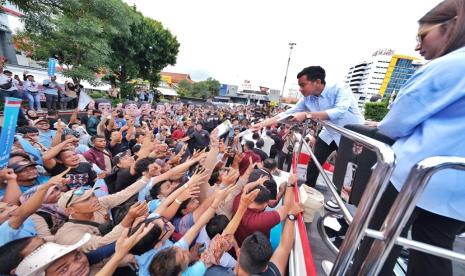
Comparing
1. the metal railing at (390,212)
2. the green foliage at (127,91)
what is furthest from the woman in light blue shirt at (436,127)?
the green foliage at (127,91)

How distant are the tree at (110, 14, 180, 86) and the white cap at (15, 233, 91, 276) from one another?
822 inches

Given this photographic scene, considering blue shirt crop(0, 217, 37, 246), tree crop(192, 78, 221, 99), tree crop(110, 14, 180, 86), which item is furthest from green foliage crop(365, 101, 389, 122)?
tree crop(192, 78, 221, 99)

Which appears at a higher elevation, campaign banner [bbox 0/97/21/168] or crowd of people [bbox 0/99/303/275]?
campaign banner [bbox 0/97/21/168]

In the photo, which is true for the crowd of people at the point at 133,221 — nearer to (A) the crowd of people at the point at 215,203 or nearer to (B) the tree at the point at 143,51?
(A) the crowd of people at the point at 215,203

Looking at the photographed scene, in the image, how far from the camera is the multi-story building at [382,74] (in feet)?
307

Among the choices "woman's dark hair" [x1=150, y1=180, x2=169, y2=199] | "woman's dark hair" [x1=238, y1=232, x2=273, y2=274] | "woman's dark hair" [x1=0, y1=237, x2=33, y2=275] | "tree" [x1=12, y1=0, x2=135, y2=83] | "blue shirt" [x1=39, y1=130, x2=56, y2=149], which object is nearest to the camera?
"woman's dark hair" [x1=0, y1=237, x2=33, y2=275]

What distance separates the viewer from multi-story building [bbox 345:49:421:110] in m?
93.4

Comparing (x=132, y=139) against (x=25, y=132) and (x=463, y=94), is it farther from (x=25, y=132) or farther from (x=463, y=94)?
(x=463, y=94)

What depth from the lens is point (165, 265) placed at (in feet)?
6.52

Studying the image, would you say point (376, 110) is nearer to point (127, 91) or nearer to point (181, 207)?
point (127, 91)

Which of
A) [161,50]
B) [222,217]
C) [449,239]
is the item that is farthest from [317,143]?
[161,50]

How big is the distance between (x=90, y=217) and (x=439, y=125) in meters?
3.27

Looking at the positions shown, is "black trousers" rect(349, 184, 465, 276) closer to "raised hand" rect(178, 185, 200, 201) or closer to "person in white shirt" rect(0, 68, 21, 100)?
"raised hand" rect(178, 185, 200, 201)

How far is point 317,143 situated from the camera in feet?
10.6
